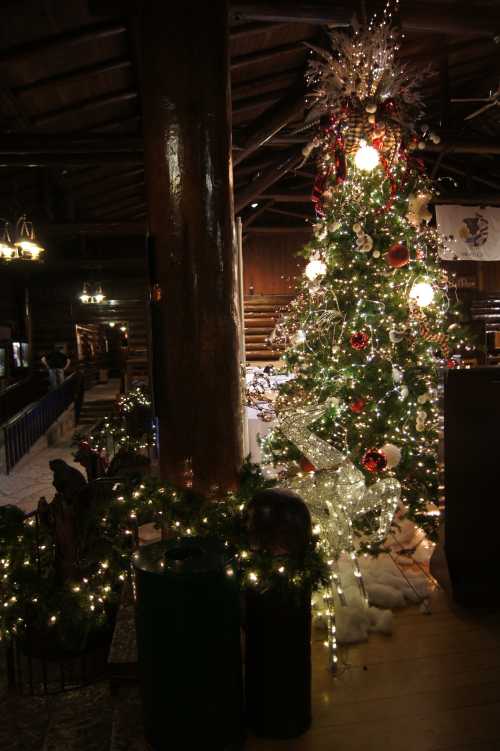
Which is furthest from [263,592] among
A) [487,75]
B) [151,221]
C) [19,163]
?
[487,75]

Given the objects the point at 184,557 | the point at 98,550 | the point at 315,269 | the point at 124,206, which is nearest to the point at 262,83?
the point at 315,269

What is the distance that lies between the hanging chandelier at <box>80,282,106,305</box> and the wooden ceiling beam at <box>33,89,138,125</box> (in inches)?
355

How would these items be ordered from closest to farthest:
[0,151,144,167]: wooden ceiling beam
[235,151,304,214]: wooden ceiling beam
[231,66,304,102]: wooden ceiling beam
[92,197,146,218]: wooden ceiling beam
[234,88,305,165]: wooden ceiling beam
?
1. [234,88,305,165]: wooden ceiling beam
2. [231,66,304,102]: wooden ceiling beam
3. [0,151,144,167]: wooden ceiling beam
4. [235,151,304,214]: wooden ceiling beam
5. [92,197,146,218]: wooden ceiling beam

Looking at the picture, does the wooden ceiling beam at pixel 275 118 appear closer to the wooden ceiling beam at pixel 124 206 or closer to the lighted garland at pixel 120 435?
the lighted garland at pixel 120 435

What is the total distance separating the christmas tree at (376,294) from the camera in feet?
14.3

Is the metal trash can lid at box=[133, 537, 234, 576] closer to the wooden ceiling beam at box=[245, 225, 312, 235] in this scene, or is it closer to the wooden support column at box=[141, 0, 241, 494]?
the wooden support column at box=[141, 0, 241, 494]

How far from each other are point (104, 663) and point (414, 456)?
9.54 feet

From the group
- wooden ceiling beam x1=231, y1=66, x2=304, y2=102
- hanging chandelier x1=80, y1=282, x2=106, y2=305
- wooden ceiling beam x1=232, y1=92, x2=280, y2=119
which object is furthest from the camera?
hanging chandelier x1=80, y1=282, x2=106, y2=305

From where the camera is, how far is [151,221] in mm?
3244

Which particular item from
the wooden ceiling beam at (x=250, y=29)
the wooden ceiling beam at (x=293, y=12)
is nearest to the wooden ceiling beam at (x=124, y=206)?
the wooden ceiling beam at (x=250, y=29)

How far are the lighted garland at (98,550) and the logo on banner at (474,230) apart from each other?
9591mm

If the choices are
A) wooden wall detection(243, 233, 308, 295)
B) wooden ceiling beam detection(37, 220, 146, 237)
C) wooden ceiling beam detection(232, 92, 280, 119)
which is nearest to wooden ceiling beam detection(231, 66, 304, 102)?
wooden ceiling beam detection(232, 92, 280, 119)

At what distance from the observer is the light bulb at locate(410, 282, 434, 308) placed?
4.45m

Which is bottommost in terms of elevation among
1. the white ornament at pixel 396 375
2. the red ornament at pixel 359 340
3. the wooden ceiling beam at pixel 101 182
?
the white ornament at pixel 396 375
